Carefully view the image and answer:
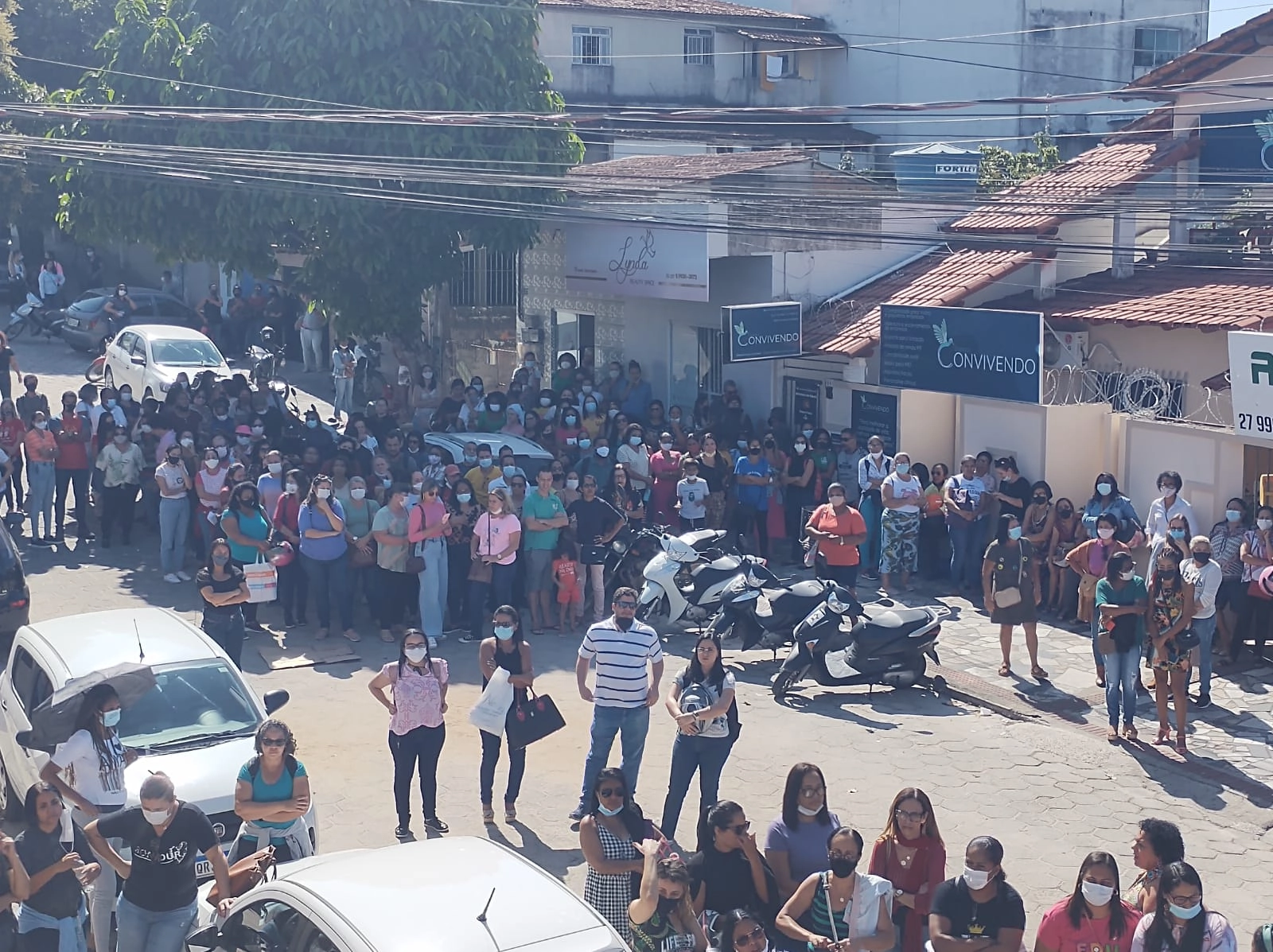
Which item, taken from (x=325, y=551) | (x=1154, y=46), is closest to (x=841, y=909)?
(x=325, y=551)

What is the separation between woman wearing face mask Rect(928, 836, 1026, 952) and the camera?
23.6 feet

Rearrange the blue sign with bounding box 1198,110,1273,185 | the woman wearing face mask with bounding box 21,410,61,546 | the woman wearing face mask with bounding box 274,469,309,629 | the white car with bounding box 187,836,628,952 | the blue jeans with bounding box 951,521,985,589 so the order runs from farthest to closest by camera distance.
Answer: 1. the blue sign with bounding box 1198,110,1273,185
2. the woman wearing face mask with bounding box 21,410,61,546
3. the blue jeans with bounding box 951,521,985,589
4. the woman wearing face mask with bounding box 274,469,309,629
5. the white car with bounding box 187,836,628,952

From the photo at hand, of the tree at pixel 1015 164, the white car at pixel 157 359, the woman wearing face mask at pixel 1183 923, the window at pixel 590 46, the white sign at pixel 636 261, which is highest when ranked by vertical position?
the window at pixel 590 46

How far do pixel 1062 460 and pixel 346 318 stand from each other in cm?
1220

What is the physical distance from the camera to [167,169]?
2286cm

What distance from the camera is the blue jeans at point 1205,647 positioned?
13.0 metres

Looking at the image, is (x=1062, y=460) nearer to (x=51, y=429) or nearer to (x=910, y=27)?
(x=51, y=429)

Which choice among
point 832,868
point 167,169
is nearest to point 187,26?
point 167,169

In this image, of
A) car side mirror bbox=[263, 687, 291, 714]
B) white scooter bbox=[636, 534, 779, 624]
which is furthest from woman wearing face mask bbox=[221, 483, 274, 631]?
car side mirror bbox=[263, 687, 291, 714]

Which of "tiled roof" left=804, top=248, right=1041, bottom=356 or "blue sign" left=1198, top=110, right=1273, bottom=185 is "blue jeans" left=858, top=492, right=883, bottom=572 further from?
"blue sign" left=1198, top=110, right=1273, bottom=185

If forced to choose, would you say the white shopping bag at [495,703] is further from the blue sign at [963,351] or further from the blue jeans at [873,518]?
the blue sign at [963,351]

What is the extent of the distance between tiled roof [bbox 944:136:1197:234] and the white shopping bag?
11264 millimetres

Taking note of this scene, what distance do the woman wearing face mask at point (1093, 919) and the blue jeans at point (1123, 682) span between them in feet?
18.5

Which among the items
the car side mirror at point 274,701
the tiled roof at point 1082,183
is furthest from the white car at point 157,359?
the car side mirror at point 274,701
